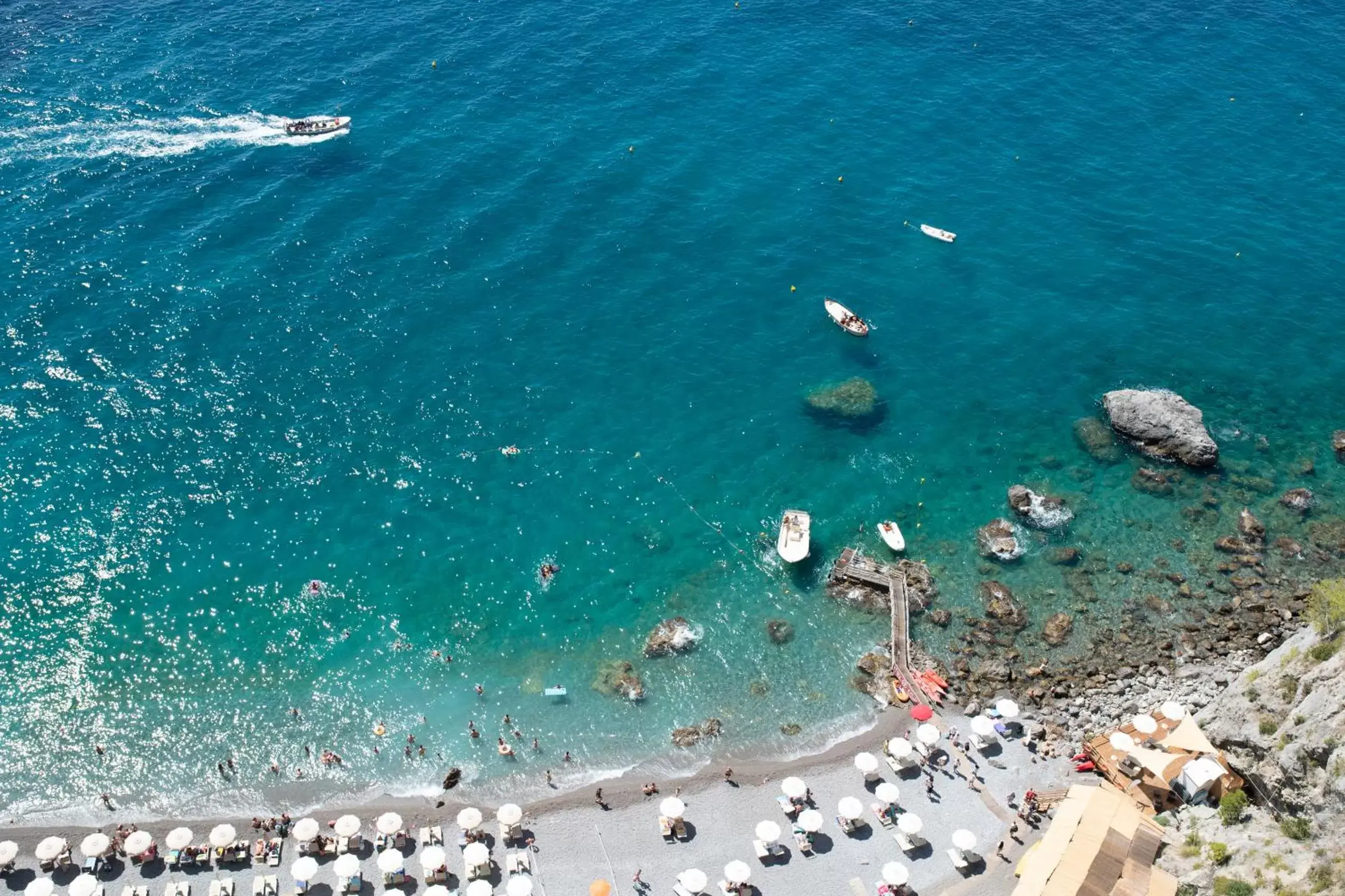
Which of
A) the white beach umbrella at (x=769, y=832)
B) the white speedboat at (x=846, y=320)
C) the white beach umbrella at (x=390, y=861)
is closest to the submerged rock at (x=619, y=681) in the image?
the white beach umbrella at (x=769, y=832)

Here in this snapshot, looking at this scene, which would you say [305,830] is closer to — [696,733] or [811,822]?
[696,733]

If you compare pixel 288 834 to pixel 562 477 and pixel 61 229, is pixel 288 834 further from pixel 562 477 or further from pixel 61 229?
pixel 61 229

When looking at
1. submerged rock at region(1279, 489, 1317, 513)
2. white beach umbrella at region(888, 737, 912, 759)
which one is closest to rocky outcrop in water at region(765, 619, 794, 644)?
white beach umbrella at region(888, 737, 912, 759)

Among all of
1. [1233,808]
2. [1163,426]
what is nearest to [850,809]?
[1233,808]

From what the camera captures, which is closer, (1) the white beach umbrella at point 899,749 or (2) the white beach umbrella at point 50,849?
(2) the white beach umbrella at point 50,849

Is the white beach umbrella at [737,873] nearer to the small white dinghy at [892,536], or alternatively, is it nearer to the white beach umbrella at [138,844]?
the small white dinghy at [892,536]

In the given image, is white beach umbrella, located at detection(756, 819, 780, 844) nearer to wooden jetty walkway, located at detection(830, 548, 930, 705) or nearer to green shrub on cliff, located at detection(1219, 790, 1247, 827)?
wooden jetty walkway, located at detection(830, 548, 930, 705)
